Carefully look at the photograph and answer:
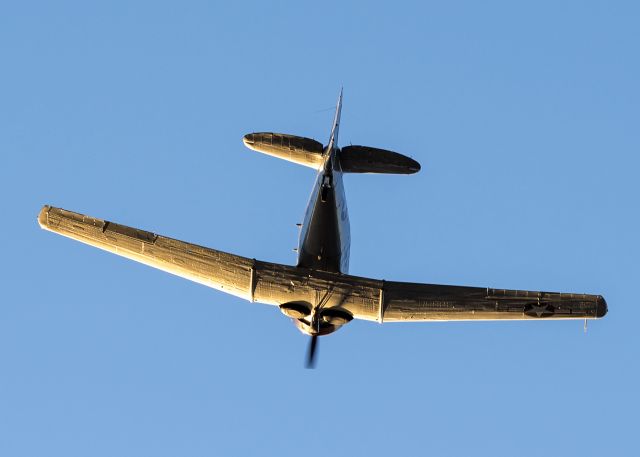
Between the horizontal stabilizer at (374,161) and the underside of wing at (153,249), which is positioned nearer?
the underside of wing at (153,249)

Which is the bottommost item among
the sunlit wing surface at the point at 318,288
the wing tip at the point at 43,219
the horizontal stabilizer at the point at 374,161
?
the sunlit wing surface at the point at 318,288

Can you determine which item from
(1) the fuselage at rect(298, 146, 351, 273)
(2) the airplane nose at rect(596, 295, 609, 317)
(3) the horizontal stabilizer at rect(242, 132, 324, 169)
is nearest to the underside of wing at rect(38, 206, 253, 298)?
(1) the fuselage at rect(298, 146, 351, 273)

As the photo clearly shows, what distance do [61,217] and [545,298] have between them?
73.1 ft

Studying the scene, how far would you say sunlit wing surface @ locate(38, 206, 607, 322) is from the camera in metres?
57.3

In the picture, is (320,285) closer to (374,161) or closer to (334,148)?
(334,148)

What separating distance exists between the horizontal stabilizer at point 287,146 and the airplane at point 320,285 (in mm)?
4611

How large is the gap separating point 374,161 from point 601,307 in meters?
13.9

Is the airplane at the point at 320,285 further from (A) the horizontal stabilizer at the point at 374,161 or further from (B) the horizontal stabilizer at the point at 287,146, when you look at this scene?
(A) the horizontal stabilizer at the point at 374,161

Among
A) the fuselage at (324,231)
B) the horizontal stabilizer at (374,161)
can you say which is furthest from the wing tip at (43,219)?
the horizontal stabilizer at (374,161)

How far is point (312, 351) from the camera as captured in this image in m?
57.0

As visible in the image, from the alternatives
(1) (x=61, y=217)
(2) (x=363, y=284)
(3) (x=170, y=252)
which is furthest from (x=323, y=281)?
(1) (x=61, y=217)

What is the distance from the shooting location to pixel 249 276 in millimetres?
57500

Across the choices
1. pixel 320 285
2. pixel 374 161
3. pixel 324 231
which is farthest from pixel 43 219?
pixel 374 161

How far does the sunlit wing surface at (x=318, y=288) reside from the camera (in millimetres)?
57312
